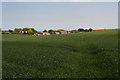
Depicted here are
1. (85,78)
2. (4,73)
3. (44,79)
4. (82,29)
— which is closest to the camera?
(44,79)

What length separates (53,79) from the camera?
9.82 meters

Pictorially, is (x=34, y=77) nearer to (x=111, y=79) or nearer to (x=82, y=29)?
(x=111, y=79)

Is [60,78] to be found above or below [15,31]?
below

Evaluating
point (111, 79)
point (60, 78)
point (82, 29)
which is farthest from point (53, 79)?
point (82, 29)

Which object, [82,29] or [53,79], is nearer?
[53,79]

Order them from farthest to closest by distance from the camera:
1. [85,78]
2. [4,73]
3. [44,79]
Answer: [4,73] → [85,78] → [44,79]

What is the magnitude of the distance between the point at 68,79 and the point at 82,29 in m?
92.4

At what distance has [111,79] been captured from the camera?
10.2 meters

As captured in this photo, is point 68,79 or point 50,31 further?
point 50,31

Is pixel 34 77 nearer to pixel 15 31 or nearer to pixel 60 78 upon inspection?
pixel 60 78

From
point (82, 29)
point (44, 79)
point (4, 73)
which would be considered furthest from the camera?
point (82, 29)

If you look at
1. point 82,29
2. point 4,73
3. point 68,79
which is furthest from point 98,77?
point 82,29

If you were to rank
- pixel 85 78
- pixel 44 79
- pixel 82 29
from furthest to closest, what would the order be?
pixel 82 29 < pixel 85 78 < pixel 44 79

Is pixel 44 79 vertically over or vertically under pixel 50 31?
under
